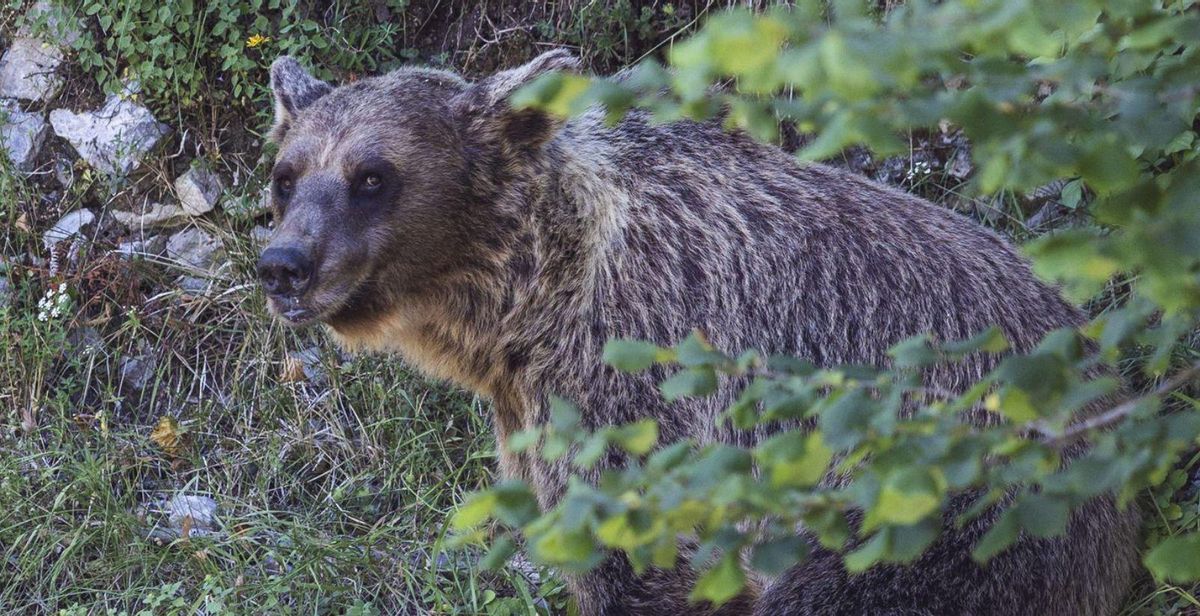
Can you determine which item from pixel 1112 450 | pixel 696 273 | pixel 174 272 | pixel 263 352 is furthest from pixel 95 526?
pixel 1112 450

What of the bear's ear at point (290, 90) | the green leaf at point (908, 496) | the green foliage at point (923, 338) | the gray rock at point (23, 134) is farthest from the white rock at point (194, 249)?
the green leaf at point (908, 496)

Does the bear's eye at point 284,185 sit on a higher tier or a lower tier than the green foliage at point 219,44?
higher

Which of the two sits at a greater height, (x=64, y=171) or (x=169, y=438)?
(x=64, y=171)

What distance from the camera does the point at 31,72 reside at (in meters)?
6.69

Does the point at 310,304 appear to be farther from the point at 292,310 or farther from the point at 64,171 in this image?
the point at 64,171

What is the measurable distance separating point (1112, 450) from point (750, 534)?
0.52 meters

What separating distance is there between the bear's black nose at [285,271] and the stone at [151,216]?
2.74 m

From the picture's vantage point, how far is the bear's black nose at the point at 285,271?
3852 millimetres

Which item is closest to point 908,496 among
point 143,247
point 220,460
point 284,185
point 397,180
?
point 397,180

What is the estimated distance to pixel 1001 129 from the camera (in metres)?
1.67

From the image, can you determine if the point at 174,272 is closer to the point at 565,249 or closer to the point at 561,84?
the point at 565,249

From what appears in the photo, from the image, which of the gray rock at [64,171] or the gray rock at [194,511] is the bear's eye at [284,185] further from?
the gray rock at [64,171]

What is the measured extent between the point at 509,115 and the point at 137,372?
106 inches

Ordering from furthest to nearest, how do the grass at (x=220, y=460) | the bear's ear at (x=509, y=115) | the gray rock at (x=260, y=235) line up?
the gray rock at (x=260, y=235)
the grass at (x=220, y=460)
the bear's ear at (x=509, y=115)
